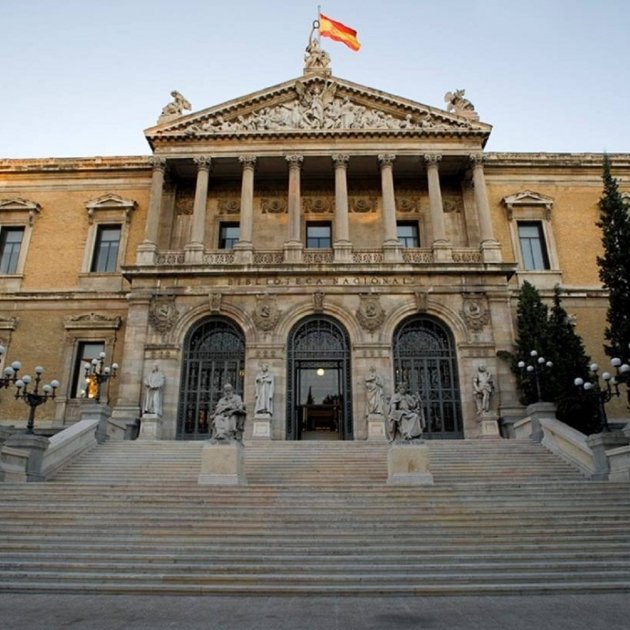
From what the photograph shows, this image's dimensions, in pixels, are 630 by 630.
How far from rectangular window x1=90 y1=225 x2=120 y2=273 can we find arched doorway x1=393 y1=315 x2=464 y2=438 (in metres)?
13.6

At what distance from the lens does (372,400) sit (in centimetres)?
1983

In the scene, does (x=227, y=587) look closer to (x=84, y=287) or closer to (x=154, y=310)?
(x=154, y=310)

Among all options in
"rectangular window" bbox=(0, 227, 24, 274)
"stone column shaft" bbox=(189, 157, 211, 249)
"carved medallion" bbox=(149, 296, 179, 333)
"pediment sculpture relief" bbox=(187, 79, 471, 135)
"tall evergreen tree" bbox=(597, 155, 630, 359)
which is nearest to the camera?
"tall evergreen tree" bbox=(597, 155, 630, 359)

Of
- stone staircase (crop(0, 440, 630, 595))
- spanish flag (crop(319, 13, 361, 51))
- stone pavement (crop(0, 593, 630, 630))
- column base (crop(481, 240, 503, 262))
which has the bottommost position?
stone pavement (crop(0, 593, 630, 630))

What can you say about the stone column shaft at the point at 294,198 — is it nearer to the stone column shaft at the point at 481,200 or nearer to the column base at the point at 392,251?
the column base at the point at 392,251

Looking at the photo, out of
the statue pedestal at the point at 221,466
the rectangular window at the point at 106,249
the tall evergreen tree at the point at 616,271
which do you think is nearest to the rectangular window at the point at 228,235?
the rectangular window at the point at 106,249

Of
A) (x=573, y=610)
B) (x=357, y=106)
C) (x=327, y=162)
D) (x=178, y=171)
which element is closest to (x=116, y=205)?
(x=178, y=171)

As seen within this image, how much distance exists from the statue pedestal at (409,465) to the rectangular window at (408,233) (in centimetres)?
1440

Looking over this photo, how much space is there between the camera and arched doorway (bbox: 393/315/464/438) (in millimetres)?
20688

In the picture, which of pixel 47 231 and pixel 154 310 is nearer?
pixel 154 310

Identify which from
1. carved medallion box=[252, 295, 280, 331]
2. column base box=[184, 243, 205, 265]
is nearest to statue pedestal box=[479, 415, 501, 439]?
carved medallion box=[252, 295, 280, 331]

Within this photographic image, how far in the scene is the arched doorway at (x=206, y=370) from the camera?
2091cm

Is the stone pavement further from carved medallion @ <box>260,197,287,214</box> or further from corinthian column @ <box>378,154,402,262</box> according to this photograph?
carved medallion @ <box>260,197,287,214</box>

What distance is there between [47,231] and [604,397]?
953 inches
